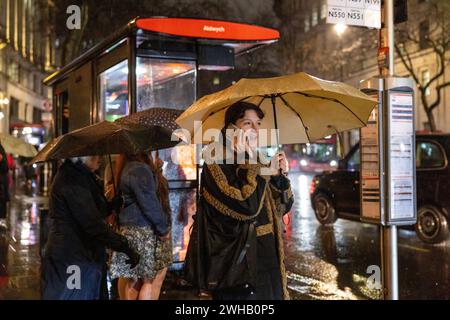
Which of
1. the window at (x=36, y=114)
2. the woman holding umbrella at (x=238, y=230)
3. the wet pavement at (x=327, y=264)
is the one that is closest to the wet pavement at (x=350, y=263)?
the wet pavement at (x=327, y=264)

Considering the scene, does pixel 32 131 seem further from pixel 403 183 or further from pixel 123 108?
pixel 403 183

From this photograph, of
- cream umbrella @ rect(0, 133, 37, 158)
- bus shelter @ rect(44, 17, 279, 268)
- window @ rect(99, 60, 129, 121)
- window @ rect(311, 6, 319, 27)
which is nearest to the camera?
bus shelter @ rect(44, 17, 279, 268)

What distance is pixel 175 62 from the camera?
A: 7.11m

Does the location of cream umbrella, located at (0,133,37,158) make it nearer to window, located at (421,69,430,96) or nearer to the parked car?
the parked car

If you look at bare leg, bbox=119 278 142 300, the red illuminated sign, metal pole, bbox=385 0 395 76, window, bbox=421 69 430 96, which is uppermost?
window, bbox=421 69 430 96

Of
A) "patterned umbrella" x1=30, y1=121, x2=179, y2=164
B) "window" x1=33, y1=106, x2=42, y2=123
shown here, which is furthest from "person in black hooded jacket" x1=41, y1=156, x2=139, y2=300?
"window" x1=33, y1=106, x2=42, y2=123

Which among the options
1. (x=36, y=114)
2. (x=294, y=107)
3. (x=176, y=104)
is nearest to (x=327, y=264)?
(x=176, y=104)

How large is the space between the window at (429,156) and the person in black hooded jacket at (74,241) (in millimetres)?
7458

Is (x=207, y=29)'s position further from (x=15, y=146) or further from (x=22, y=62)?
(x=22, y=62)

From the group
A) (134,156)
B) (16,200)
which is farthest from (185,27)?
(16,200)

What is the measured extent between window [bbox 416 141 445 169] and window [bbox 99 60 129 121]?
18.6 feet

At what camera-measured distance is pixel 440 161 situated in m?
9.80

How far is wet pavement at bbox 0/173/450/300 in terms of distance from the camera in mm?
6676

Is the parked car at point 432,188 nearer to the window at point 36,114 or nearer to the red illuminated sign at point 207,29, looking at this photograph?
the red illuminated sign at point 207,29
